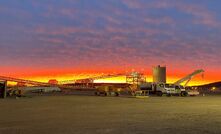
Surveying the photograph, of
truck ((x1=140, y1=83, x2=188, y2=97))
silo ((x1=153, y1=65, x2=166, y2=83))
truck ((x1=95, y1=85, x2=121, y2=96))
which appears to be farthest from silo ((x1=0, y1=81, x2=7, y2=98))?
silo ((x1=153, y1=65, x2=166, y2=83))

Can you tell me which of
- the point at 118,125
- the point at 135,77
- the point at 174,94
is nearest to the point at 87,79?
the point at 135,77

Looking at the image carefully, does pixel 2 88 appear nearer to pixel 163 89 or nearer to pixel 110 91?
pixel 110 91

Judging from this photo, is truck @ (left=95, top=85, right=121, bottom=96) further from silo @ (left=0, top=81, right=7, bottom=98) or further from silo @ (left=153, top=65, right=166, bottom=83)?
silo @ (left=153, top=65, right=166, bottom=83)

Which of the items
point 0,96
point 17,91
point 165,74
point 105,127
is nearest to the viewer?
point 105,127

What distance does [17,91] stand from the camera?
57.2 metres

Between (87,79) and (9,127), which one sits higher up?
(87,79)

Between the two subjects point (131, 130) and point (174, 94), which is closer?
point (131, 130)

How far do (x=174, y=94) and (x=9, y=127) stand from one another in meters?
49.4

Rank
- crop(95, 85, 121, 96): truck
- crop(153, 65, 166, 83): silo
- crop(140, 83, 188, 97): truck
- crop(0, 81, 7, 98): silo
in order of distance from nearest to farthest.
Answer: crop(0, 81, 7, 98): silo → crop(140, 83, 188, 97): truck → crop(95, 85, 121, 96): truck → crop(153, 65, 166, 83): silo

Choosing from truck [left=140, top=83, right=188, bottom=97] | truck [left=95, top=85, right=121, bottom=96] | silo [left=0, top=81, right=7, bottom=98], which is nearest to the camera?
silo [left=0, top=81, right=7, bottom=98]

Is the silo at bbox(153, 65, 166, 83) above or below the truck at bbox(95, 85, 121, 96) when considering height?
above

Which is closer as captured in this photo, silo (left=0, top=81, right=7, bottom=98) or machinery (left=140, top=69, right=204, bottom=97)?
silo (left=0, top=81, right=7, bottom=98)

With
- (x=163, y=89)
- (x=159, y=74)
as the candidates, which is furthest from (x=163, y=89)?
(x=159, y=74)

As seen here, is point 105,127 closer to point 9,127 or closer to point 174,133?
point 174,133
